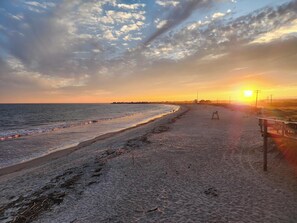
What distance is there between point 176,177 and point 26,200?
Answer: 5589 mm

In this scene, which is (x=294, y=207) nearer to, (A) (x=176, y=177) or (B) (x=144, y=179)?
(A) (x=176, y=177)

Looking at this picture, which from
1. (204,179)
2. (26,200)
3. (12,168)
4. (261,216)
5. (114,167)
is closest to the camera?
(261,216)

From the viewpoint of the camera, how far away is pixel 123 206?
711 centimetres

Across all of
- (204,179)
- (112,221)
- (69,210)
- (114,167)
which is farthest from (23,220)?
(204,179)

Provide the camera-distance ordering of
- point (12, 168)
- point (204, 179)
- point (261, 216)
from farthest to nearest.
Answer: point (12, 168) < point (204, 179) < point (261, 216)

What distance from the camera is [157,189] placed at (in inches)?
327

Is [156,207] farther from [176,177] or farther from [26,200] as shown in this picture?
[26,200]

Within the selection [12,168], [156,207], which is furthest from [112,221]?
[12,168]

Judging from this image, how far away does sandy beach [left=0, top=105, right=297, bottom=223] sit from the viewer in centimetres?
650

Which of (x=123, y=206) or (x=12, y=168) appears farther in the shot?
(x=12, y=168)

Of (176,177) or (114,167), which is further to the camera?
(114,167)

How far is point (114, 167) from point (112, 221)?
5.22 m

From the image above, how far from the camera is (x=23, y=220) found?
267 inches

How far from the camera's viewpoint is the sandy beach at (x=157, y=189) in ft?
21.3
